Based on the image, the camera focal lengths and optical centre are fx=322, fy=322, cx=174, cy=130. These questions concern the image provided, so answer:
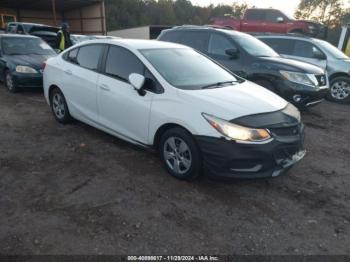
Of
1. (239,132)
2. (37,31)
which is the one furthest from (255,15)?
(239,132)

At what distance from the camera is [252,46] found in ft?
24.3

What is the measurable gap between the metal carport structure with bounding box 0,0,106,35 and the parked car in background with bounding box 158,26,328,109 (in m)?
20.5

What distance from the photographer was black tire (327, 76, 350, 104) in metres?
9.17

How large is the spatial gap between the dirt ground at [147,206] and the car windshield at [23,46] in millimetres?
4605

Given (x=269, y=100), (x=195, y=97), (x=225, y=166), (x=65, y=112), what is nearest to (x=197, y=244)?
(x=225, y=166)

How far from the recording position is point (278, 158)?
3.64 meters

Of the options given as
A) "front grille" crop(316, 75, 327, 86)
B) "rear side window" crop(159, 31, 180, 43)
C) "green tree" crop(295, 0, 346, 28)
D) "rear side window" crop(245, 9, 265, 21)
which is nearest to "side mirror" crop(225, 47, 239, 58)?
"rear side window" crop(159, 31, 180, 43)

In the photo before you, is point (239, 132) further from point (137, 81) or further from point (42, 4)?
point (42, 4)

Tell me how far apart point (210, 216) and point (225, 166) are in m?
0.56

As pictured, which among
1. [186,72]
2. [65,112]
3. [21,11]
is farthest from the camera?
[21,11]

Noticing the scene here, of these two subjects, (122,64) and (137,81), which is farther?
(122,64)

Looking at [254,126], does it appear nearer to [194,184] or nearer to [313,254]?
[194,184]

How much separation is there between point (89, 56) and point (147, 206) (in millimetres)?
2803

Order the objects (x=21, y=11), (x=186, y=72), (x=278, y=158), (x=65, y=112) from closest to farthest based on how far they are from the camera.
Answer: (x=278, y=158) < (x=186, y=72) < (x=65, y=112) < (x=21, y=11)
